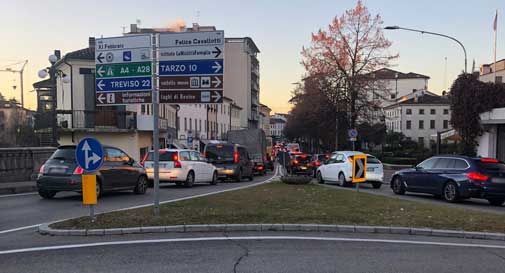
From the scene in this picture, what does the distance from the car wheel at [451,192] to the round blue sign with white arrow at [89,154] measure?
40.3ft

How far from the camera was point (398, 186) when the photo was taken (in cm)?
1923

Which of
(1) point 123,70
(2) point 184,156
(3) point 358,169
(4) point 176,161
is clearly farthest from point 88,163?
(2) point 184,156

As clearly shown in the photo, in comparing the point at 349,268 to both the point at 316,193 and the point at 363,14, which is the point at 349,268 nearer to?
the point at 316,193

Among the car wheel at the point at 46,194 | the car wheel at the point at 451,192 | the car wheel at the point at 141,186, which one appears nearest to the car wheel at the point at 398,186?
the car wheel at the point at 451,192

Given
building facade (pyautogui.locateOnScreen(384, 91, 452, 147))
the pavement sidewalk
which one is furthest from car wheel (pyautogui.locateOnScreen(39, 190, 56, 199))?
building facade (pyautogui.locateOnScreen(384, 91, 452, 147))

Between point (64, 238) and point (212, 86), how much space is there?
399 centimetres

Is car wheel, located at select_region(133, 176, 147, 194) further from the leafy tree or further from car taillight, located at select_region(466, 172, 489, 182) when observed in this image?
the leafy tree

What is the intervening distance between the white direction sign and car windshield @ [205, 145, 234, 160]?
16797 millimetres

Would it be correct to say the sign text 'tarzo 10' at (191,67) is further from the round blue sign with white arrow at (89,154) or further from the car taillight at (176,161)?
the car taillight at (176,161)

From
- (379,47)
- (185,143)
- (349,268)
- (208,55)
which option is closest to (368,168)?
(208,55)

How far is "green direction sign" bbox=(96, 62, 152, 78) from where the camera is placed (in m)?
9.74

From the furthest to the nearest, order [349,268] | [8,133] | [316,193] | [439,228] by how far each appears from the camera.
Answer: [8,133] → [316,193] → [439,228] → [349,268]

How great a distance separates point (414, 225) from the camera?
936 centimetres

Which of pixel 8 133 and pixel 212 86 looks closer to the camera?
pixel 212 86
